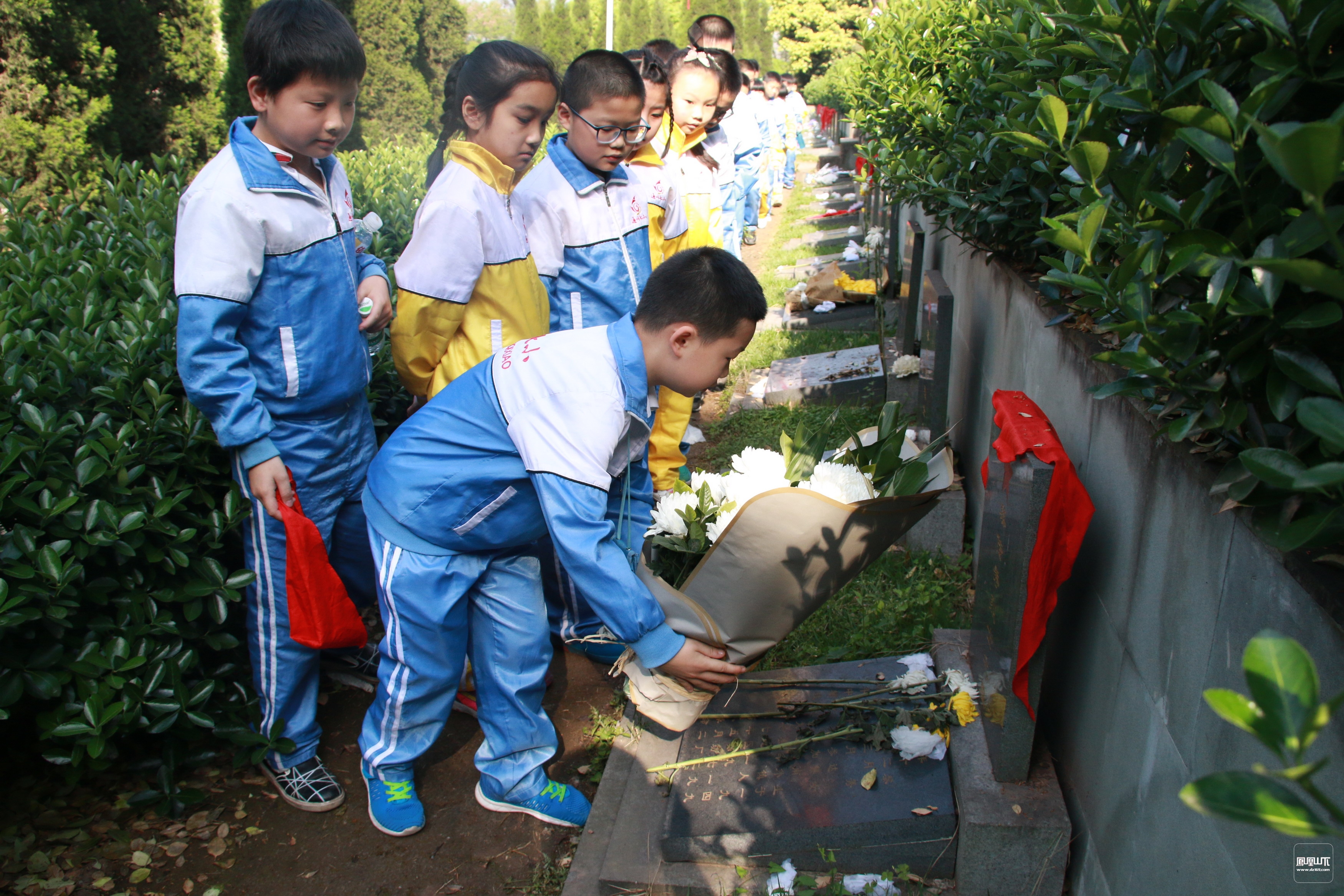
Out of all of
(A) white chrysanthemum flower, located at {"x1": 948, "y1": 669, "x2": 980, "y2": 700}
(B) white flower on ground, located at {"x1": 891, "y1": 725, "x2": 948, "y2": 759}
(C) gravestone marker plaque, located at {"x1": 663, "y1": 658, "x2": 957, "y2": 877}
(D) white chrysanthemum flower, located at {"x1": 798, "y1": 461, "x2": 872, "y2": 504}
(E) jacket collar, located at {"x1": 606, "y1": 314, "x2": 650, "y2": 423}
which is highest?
(E) jacket collar, located at {"x1": 606, "y1": 314, "x2": 650, "y2": 423}

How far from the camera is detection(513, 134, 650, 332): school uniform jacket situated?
3.50 metres

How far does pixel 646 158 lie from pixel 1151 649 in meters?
3.07

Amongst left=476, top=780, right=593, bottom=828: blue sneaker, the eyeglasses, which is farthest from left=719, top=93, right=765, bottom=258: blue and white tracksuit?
left=476, top=780, right=593, bottom=828: blue sneaker

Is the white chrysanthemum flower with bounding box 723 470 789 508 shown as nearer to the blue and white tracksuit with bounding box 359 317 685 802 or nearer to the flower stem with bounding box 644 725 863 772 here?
the blue and white tracksuit with bounding box 359 317 685 802

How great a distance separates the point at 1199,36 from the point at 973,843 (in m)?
1.66

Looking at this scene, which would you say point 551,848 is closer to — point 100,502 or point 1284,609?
point 100,502

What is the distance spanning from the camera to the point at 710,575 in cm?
214

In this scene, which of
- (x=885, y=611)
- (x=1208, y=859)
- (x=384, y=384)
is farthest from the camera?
(x=384, y=384)

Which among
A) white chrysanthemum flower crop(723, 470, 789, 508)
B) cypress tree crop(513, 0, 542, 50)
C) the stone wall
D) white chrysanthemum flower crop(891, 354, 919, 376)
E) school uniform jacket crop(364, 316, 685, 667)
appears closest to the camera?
the stone wall

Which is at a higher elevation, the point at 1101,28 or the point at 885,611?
the point at 1101,28

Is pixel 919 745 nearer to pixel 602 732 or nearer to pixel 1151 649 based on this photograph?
pixel 1151 649

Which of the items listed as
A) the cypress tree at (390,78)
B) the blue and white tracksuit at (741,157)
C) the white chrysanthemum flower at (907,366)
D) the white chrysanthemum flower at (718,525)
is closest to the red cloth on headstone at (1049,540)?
the white chrysanthemum flower at (718,525)

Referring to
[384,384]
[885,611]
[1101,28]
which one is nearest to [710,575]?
[1101,28]

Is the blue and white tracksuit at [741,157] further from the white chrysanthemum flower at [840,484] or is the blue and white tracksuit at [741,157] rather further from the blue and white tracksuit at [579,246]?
the white chrysanthemum flower at [840,484]
